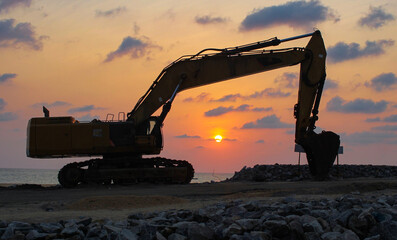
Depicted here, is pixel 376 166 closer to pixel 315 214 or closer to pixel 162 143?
pixel 162 143

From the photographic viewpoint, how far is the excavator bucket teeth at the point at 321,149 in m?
22.5

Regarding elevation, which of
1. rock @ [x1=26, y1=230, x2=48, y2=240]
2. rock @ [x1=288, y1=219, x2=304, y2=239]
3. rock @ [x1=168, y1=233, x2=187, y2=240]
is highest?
rock @ [x1=288, y1=219, x2=304, y2=239]

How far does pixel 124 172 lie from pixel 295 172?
10017 mm

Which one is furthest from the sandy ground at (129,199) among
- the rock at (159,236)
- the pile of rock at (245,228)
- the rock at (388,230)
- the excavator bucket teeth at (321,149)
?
the rock at (388,230)

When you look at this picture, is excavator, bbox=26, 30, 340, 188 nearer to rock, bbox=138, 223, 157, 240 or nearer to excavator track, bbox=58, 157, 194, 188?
excavator track, bbox=58, 157, 194, 188

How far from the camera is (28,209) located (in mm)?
13977

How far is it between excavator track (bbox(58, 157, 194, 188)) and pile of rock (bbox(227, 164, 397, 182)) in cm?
592

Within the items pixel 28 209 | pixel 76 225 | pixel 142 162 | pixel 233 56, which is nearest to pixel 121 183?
pixel 142 162

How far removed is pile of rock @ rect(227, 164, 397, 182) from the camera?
Result: 27.5 meters

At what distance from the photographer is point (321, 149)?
2248cm

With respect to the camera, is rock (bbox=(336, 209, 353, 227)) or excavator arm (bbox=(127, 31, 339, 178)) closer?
rock (bbox=(336, 209, 353, 227))

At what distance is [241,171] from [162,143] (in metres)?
8.31

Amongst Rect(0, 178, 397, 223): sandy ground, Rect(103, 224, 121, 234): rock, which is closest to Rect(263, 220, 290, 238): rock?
Rect(103, 224, 121, 234): rock

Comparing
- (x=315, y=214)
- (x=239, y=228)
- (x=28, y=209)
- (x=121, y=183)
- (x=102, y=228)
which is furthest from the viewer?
Answer: (x=121, y=183)
